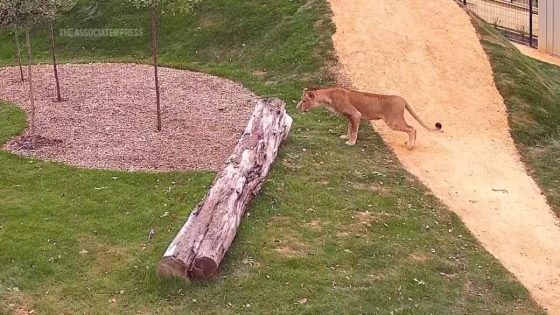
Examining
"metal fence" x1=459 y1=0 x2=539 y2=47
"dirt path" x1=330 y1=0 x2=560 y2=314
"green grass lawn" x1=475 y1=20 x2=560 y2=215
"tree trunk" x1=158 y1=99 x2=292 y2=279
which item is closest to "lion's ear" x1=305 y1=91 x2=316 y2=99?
"tree trunk" x1=158 y1=99 x2=292 y2=279

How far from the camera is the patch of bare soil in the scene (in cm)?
1426

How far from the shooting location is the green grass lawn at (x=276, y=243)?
9.41m

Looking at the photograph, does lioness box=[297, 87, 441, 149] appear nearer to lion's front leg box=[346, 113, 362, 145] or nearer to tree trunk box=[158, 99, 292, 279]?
lion's front leg box=[346, 113, 362, 145]

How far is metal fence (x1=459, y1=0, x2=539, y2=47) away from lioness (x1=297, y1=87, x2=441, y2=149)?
52.4 feet

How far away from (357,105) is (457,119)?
11.8ft

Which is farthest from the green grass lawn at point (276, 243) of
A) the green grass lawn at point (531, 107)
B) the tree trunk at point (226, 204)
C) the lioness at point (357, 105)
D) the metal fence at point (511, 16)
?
the metal fence at point (511, 16)

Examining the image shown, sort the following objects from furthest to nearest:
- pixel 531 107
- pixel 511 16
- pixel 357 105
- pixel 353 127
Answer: pixel 511 16, pixel 531 107, pixel 353 127, pixel 357 105

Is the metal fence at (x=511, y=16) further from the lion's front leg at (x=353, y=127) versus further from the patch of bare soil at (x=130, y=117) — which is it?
the lion's front leg at (x=353, y=127)

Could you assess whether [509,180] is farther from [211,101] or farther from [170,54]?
[170,54]

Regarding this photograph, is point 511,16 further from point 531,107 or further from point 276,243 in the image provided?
point 276,243

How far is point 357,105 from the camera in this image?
14812 mm

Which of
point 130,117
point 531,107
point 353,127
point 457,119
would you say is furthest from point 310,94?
point 531,107

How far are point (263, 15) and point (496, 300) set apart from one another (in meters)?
15.4

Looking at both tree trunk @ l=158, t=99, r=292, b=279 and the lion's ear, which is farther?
the lion's ear
